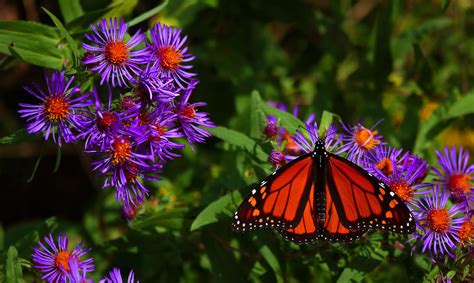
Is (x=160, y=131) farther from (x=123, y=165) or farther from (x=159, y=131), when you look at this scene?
(x=123, y=165)

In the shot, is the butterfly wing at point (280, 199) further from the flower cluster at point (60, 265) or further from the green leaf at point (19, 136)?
the green leaf at point (19, 136)

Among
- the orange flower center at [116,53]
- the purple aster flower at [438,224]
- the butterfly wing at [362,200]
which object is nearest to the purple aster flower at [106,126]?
the orange flower center at [116,53]

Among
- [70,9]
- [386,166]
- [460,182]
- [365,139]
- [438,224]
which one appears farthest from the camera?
[70,9]

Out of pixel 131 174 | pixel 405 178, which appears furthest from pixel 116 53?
pixel 405 178

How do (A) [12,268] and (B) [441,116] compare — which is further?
(B) [441,116]

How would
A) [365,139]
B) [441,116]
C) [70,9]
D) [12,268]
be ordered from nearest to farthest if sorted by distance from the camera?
[12,268] < [365,139] < [70,9] < [441,116]

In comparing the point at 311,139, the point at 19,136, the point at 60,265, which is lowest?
the point at 60,265

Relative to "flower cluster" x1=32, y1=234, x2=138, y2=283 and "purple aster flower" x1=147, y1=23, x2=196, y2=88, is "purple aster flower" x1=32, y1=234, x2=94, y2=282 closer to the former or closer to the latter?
"flower cluster" x1=32, y1=234, x2=138, y2=283

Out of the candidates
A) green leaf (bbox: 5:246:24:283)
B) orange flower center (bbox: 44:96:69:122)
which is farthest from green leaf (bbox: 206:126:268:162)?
green leaf (bbox: 5:246:24:283)
